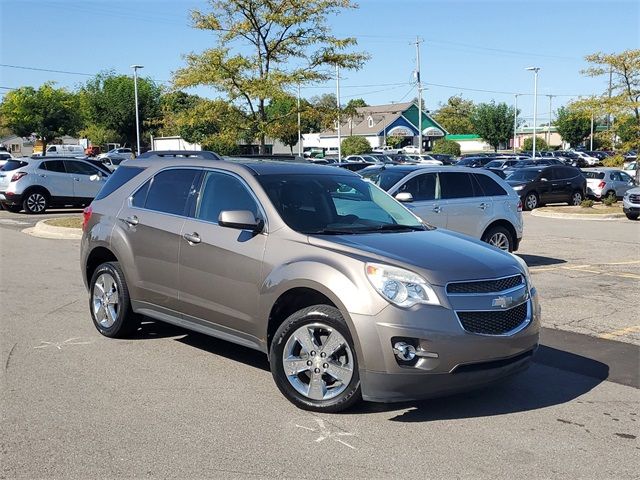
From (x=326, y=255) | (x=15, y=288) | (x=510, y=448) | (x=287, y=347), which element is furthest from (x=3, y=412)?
(x=15, y=288)

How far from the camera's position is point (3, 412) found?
16.2ft

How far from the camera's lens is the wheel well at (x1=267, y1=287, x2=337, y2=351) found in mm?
5152

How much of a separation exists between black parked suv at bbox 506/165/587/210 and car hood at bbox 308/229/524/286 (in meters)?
21.9

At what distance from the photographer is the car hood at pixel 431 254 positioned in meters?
4.84

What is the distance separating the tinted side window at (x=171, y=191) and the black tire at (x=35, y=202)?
53.7 ft

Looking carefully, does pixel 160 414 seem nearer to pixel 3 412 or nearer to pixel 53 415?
pixel 53 415

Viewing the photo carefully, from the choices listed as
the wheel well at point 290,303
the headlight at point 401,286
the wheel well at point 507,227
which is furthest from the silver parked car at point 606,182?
the headlight at point 401,286

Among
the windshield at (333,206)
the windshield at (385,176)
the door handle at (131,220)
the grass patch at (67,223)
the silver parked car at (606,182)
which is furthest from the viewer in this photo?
the silver parked car at (606,182)

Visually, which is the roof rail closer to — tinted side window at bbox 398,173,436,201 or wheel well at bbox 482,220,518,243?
tinted side window at bbox 398,173,436,201

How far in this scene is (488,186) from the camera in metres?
12.2

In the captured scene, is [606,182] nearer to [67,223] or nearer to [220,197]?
[67,223]

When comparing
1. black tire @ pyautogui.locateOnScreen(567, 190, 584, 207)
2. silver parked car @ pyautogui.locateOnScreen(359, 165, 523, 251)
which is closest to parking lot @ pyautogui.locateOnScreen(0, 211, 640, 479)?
silver parked car @ pyautogui.locateOnScreen(359, 165, 523, 251)

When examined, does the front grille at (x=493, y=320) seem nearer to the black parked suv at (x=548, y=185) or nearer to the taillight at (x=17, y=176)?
the taillight at (x=17, y=176)

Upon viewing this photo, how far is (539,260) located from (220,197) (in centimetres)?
855
